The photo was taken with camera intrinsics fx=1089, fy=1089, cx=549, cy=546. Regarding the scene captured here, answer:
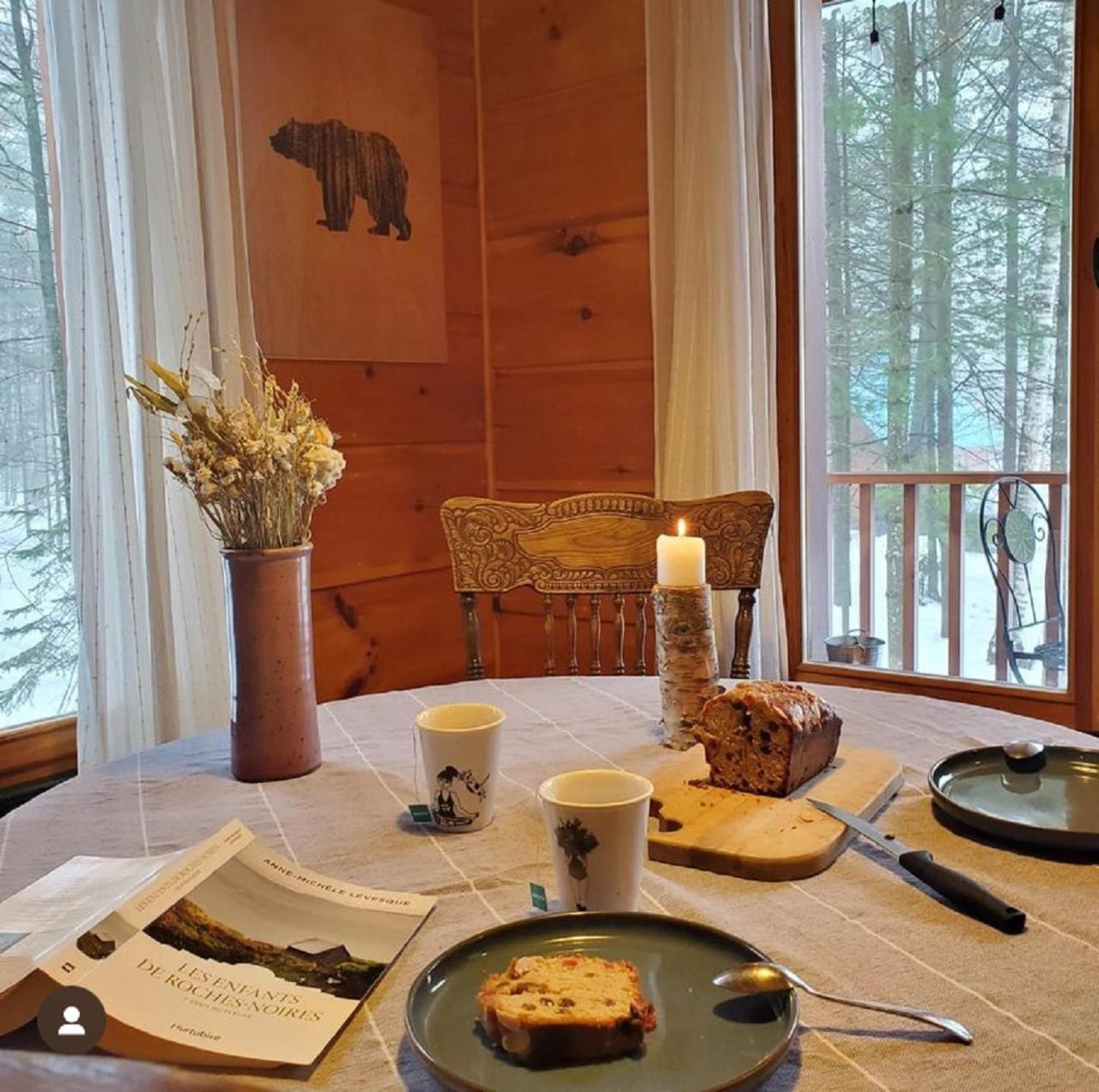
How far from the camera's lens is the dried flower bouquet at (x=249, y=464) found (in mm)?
1188

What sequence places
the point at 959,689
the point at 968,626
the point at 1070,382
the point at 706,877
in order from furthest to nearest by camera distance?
the point at 968,626
the point at 959,689
the point at 1070,382
the point at 706,877

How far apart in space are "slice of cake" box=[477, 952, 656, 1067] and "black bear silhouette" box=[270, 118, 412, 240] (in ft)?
7.94

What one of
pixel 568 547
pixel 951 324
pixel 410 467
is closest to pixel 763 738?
pixel 568 547

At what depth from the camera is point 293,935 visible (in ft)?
2.74

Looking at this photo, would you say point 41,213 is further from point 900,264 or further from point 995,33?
point 995,33

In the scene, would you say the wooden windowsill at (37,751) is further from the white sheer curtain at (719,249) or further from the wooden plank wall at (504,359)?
the white sheer curtain at (719,249)

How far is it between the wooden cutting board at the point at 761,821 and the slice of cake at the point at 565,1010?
9.9 inches

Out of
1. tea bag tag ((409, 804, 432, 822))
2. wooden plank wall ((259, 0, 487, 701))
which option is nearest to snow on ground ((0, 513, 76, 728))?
wooden plank wall ((259, 0, 487, 701))

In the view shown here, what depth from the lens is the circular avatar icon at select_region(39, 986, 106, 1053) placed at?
687mm

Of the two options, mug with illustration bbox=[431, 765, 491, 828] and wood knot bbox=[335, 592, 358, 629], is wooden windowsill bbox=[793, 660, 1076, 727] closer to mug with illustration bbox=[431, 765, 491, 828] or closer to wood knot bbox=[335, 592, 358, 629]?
wood knot bbox=[335, 592, 358, 629]

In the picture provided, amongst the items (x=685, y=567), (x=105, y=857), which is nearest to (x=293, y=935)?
(x=105, y=857)

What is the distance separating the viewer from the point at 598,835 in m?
0.83

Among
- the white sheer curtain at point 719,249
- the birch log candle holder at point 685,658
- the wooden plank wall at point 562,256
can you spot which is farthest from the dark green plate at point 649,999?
the wooden plank wall at point 562,256

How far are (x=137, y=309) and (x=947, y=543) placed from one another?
3.02m
